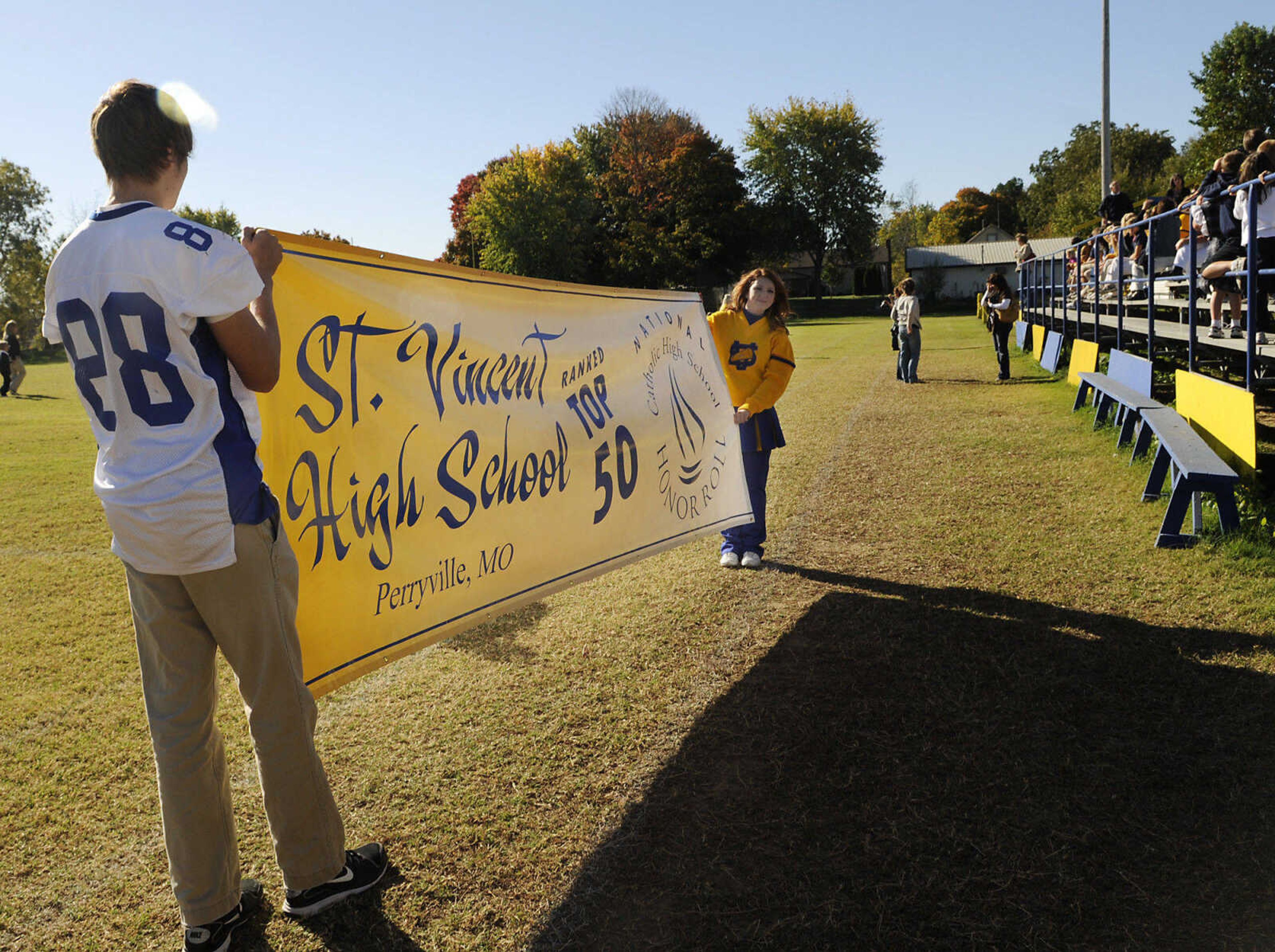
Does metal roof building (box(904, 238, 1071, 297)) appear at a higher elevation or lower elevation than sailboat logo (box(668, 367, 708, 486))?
higher

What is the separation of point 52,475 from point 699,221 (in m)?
57.7

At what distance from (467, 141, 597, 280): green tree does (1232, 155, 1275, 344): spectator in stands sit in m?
55.8

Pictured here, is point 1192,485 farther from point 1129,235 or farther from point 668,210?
point 668,210

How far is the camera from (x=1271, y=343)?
7590 millimetres

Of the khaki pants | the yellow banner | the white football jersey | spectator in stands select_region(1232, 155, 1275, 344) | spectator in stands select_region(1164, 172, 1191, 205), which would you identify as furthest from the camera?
spectator in stands select_region(1164, 172, 1191, 205)

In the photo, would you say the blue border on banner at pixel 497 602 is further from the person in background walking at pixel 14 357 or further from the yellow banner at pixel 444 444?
the person in background walking at pixel 14 357

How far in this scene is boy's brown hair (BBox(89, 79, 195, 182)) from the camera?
2195 mm

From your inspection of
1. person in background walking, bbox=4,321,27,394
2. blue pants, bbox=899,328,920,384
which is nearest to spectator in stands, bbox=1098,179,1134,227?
blue pants, bbox=899,328,920,384

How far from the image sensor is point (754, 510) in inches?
236

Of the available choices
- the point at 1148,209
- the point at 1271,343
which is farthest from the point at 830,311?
the point at 1271,343

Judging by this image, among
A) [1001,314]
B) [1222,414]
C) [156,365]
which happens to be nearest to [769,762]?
[156,365]

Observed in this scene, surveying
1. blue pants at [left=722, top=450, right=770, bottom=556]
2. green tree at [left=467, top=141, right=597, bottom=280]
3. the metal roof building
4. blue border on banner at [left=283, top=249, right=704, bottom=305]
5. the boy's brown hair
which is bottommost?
blue pants at [left=722, top=450, right=770, bottom=556]

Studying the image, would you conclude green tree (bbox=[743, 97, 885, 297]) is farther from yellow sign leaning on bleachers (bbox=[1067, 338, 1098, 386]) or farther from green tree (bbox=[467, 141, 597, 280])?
yellow sign leaning on bleachers (bbox=[1067, 338, 1098, 386])

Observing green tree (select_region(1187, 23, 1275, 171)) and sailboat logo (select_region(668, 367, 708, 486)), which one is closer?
sailboat logo (select_region(668, 367, 708, 486))
